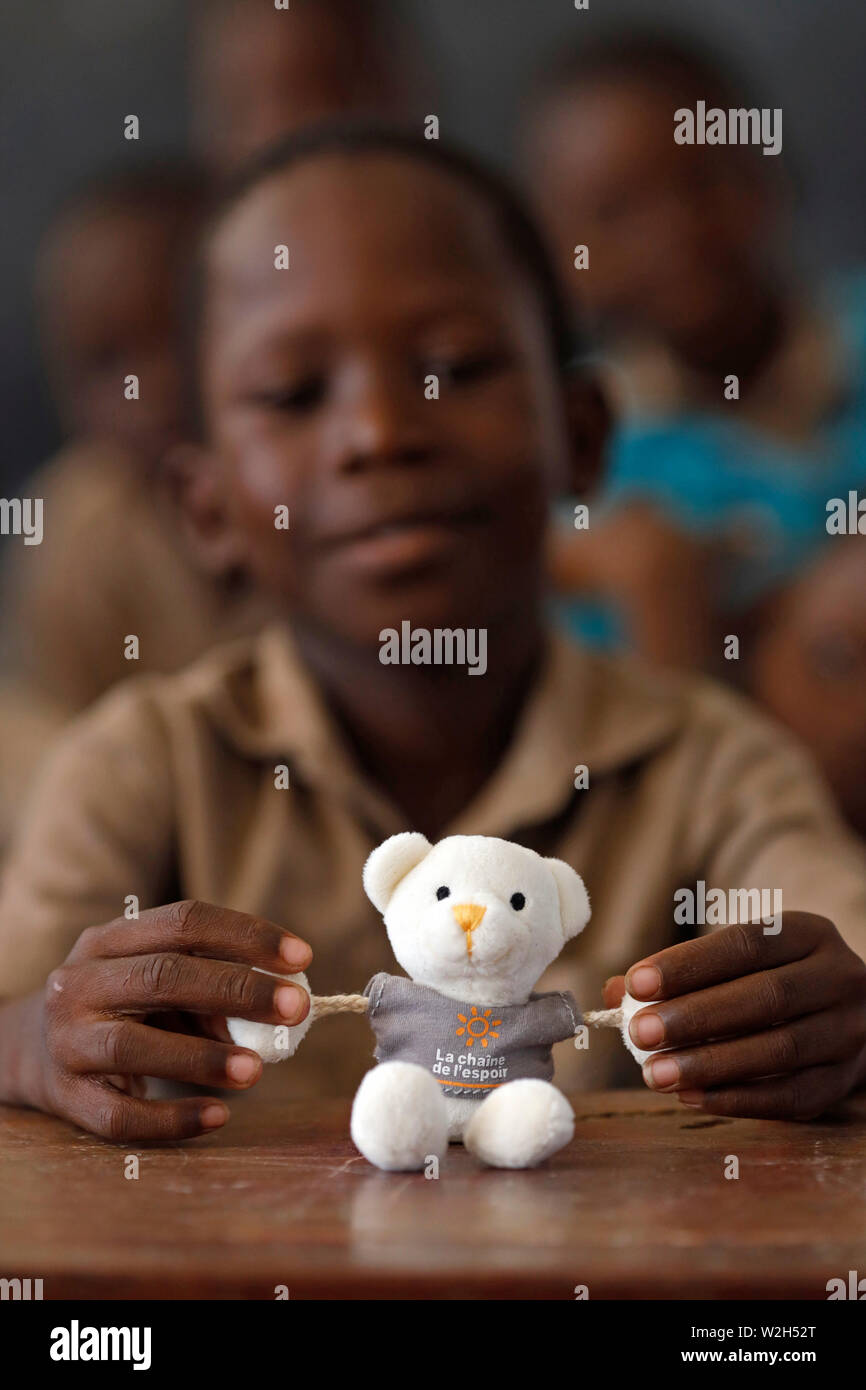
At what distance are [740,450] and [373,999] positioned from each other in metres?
0.85

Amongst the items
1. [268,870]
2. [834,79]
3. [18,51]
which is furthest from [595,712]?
[18,51]

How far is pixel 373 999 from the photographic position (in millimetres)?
523

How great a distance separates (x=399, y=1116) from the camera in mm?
463

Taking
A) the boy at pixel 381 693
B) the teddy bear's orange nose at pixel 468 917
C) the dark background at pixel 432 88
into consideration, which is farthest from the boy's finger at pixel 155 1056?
the dark background at pixel 432 88

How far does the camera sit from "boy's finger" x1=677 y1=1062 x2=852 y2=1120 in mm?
539

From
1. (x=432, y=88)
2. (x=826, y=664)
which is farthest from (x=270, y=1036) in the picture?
(x=432, y=88)

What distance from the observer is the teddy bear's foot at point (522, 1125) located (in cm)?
47

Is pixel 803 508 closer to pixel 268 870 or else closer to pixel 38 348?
pixel 268 870

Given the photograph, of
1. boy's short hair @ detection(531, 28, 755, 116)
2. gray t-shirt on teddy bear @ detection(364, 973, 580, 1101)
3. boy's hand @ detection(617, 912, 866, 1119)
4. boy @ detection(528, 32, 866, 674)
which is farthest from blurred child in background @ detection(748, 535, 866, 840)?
gray t-shirt on teddy bear @ detection(364, 973, 580, 1101)

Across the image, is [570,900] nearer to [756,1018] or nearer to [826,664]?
[756,1018]

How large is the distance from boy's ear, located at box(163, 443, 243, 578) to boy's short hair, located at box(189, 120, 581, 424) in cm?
6

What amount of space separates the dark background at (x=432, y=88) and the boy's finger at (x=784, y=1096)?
0.90m

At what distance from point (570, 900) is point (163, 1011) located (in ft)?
0.57
